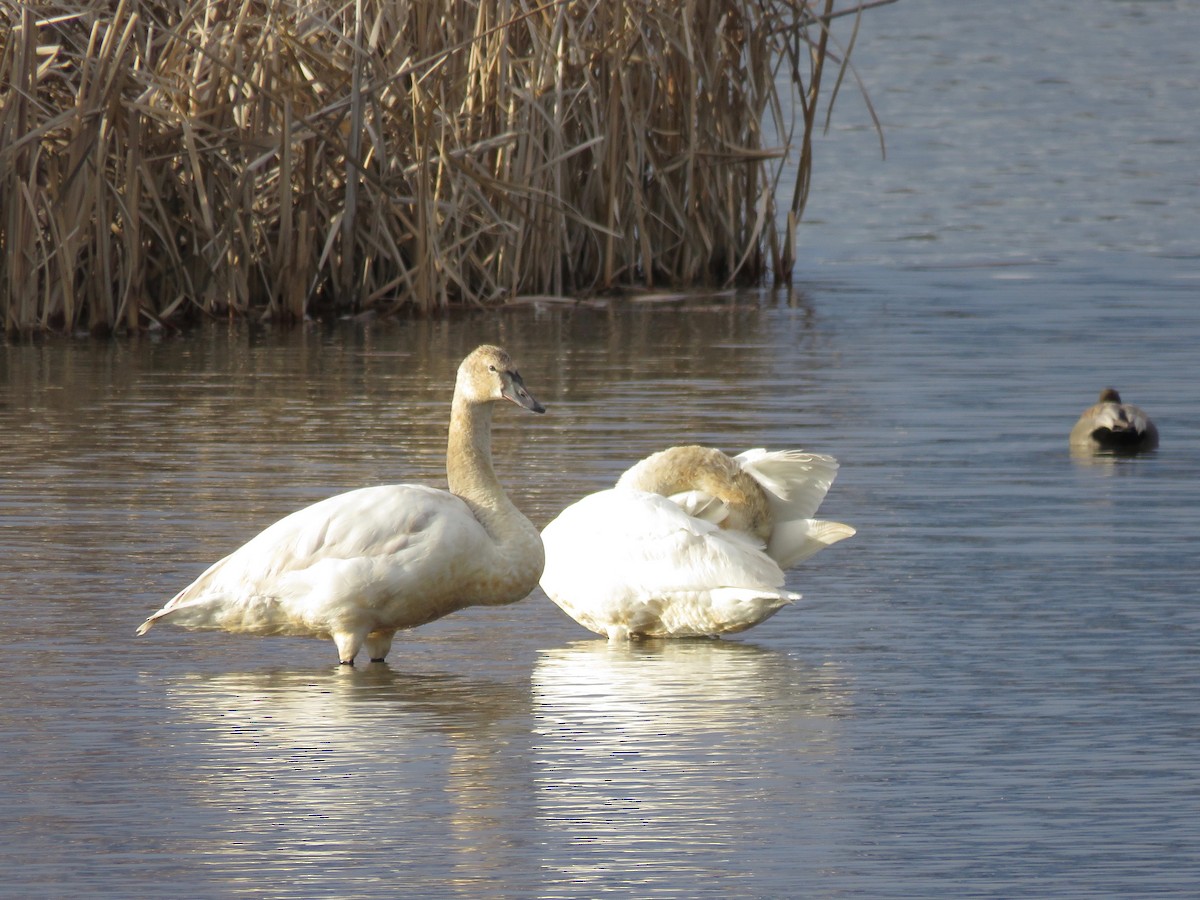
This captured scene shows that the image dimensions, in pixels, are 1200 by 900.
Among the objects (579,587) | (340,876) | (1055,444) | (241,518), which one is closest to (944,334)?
(1055,444)

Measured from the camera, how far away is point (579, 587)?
7.02 m

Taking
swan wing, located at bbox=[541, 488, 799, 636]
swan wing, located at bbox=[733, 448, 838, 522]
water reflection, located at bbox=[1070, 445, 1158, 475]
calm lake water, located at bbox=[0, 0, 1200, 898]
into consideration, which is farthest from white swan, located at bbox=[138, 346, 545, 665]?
water reflection, located at bbox=[1070, 445, 1158, 475]

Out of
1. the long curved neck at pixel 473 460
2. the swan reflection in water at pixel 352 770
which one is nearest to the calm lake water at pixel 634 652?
the swan reflection in water at pixel 352 770

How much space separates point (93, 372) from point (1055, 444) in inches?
196

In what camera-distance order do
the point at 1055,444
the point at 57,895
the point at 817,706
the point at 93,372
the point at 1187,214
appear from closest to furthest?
the point at 57,895
the point at 817,706
the point at 1055,444
the point at 93,372
the point at 1187,214

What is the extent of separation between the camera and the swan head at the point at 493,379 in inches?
275

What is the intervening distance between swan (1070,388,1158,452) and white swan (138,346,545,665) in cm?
410

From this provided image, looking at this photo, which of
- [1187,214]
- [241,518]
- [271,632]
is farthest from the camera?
[1187,214]

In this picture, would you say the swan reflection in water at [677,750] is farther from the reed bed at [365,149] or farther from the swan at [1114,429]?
the reed bed at [365,149]

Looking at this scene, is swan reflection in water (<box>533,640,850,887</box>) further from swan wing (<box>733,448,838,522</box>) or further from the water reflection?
the water reflection

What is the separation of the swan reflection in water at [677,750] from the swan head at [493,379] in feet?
2.28

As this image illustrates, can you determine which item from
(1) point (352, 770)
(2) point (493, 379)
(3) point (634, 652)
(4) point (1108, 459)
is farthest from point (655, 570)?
(4) point (1108, 459)

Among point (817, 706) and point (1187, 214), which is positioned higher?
point (1187, 214)

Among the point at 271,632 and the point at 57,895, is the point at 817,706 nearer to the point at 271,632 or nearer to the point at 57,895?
the point at 271,632
